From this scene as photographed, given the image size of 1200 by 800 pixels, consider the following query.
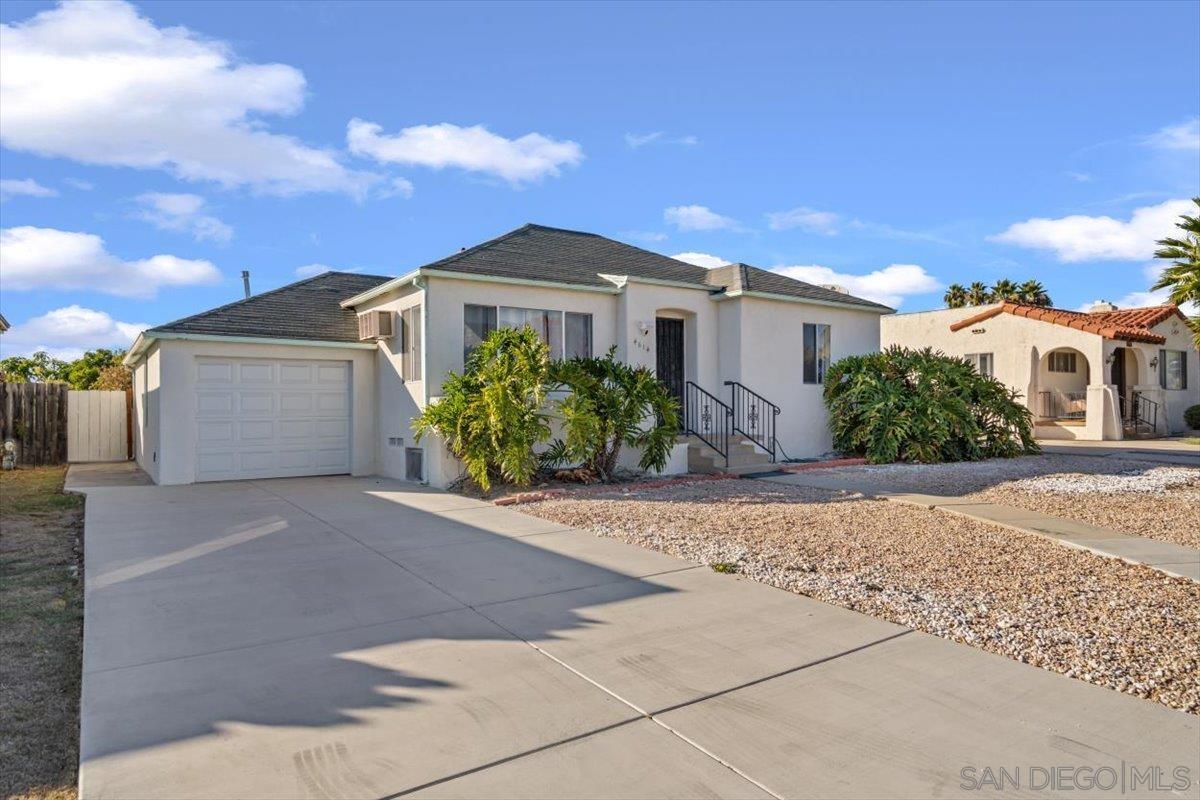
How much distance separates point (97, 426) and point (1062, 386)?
28.2 meters

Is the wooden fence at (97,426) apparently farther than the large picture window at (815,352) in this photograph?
Yes

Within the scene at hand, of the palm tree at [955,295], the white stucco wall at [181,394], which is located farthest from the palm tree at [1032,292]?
the white stucco wall at [181,394]

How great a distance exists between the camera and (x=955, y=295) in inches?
1650

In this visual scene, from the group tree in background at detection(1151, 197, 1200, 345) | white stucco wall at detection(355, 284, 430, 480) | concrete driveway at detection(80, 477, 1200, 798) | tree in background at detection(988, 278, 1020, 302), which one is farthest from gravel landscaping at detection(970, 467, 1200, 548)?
tree in background at detection(988, 278, 1020, 302)

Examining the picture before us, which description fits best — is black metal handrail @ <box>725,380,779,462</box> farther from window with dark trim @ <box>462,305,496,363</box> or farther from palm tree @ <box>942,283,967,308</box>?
palm tree @ <box>942,283,967,308</box>

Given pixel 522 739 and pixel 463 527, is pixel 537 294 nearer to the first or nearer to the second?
pixel 463 527

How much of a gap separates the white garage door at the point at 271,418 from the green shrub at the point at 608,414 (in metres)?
4.41

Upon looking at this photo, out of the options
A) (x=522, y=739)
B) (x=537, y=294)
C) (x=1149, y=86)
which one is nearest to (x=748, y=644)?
(x=522, y=739)

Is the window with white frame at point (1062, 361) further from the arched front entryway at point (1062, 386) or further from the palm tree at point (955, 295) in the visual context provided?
the palm tree at point (955, 295)

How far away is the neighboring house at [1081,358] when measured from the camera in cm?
2130

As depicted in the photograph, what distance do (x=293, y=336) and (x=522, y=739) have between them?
11.1 metres

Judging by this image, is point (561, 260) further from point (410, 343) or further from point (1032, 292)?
point (1032, 292)

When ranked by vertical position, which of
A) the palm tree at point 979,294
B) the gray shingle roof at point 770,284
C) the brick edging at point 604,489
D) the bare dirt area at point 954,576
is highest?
the palm tree at point 979,294

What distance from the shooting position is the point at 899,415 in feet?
47.3
